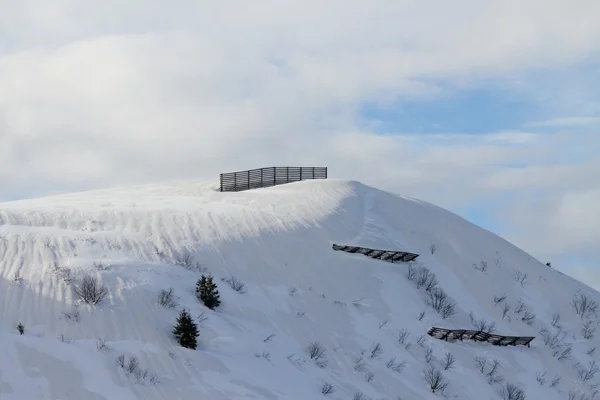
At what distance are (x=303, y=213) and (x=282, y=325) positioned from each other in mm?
11437

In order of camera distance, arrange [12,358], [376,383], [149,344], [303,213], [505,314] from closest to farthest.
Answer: [12,358] < [149,344] < [376,383] < [505,314] < [303,213]

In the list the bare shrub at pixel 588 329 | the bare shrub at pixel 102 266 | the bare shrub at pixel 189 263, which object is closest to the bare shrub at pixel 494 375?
the bare shrub at pixel 588 329

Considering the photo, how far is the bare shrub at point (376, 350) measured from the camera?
2443 centimetres

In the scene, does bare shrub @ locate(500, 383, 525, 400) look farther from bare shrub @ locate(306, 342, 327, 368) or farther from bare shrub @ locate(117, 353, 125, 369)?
bare shrub @ locate(117, 353, 125, 369)

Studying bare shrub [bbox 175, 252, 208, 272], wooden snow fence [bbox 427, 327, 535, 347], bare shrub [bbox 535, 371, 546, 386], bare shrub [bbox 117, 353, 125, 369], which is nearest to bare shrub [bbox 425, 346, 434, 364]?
wooden snow fence [bbox 427, 327, 535, 347]

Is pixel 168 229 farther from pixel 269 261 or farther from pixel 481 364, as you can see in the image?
pixel 481 364

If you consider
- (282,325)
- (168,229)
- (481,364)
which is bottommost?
(481,364)

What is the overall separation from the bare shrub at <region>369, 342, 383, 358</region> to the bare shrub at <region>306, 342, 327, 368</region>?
1.89m

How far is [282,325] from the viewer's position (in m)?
24.2

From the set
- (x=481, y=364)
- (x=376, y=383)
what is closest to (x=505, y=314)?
(x=481, y=364)

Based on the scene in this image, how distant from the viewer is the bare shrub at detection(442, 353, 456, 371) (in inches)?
1002

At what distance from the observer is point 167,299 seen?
22109 mm

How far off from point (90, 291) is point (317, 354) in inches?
289

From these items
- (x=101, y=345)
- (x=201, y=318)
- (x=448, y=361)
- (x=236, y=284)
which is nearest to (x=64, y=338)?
(x=101, y=345)
